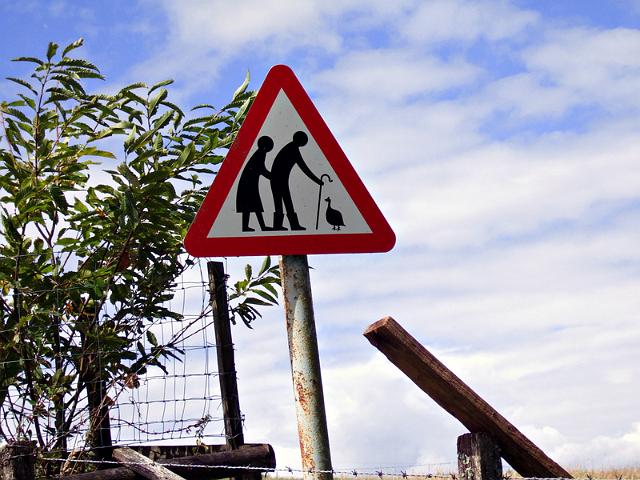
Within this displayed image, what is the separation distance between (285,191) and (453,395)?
4.00 ft

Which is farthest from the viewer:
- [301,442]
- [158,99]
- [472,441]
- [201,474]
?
[158,99]

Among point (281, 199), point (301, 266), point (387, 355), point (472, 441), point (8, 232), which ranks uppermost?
point (8, 232)

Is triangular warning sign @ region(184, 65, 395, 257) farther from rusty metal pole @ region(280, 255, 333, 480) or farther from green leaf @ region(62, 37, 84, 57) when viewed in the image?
green leaf @ region(62, 37, 84, 57)

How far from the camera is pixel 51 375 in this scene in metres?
7.36

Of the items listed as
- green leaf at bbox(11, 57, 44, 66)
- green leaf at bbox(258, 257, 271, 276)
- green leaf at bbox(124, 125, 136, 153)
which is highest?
green leaf at bbox(11, 57, 44, 66)

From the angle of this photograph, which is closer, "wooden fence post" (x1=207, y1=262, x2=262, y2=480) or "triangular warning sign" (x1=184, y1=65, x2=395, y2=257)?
"triangular warning sign" (x1=184, y1=65, x2=395, y2=257)

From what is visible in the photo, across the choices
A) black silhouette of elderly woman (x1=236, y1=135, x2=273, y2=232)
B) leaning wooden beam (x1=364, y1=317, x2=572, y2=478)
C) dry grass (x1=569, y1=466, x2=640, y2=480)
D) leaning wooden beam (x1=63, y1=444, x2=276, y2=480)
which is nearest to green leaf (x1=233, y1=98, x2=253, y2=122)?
leaning wooden beam (x1=63, y1=444, x2=276, y2=480)

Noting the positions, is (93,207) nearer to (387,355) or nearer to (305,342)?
(305,342)

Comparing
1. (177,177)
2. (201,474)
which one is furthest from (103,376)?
(177,177)

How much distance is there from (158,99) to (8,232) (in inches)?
A: 63.8

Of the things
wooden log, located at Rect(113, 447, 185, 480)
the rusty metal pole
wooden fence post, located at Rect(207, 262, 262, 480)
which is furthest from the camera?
wooden fence post, located at Rect(207, 262, 262, 480)

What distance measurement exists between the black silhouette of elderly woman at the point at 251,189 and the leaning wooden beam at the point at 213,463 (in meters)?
3.06

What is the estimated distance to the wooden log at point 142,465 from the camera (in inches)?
249

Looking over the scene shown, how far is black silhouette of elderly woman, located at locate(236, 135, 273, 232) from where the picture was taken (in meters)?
3.98
